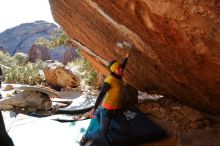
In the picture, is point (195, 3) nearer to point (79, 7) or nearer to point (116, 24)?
point (116, 24)

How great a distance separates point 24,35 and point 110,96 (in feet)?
176

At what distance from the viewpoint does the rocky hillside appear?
55906 millimetres

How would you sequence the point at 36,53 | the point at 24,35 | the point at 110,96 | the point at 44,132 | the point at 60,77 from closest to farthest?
the point at 110,96
the point at 44,132
the point at 60,77
the point at 36,53
the point at 24,35

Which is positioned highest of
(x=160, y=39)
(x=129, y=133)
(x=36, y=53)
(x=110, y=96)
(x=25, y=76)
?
(x=36, y=53)

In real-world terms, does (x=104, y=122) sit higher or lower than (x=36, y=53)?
lower

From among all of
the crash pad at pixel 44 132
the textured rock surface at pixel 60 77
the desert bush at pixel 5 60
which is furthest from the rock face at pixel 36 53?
the crash pad at pixel 44 132

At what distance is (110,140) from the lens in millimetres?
6250

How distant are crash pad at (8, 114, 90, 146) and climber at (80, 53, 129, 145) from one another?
3.59 feet

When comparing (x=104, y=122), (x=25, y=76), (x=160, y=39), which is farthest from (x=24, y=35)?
(x=160, y=39)

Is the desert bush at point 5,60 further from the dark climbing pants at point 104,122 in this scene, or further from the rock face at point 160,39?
the dark climbing pants at point 104,122

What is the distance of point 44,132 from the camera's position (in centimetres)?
840

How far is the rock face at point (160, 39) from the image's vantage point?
4.21m

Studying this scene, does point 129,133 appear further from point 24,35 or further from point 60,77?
point 24,35

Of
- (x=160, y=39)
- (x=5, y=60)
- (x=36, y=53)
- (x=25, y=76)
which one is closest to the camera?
(x=160, y=39)
